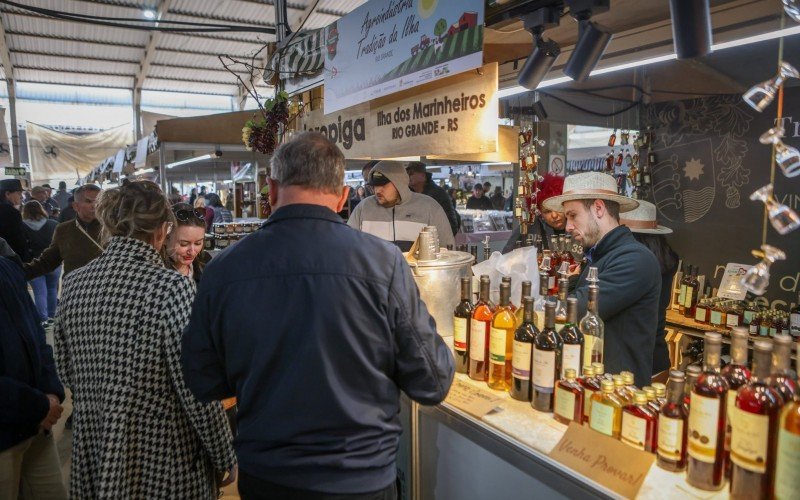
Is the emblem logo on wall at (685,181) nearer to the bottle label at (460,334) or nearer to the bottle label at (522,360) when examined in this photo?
the bottle label at (460,334)

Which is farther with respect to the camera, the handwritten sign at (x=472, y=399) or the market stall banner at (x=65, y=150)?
the market stall banner at (x=65, y=150)

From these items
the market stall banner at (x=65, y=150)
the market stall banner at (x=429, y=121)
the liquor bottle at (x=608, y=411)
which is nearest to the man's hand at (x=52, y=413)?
the market stall banner at (x=429, y=121)

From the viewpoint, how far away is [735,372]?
3.78 feet

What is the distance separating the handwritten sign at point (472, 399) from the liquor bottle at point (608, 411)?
36cm

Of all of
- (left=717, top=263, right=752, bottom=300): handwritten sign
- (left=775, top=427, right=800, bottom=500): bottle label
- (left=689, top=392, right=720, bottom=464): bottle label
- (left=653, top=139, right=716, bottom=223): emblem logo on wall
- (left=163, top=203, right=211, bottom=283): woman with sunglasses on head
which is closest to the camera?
(left=775, top=427, right=800, bottom=500): bottle label

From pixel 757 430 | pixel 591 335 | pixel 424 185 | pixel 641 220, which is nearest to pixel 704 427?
pixel 757 430

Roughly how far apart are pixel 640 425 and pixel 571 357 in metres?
0.28

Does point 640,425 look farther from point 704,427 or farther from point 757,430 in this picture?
point 757,430

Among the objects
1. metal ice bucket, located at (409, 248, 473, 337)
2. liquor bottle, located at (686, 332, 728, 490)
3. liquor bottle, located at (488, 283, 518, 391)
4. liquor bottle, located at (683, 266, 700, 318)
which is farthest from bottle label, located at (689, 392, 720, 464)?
liquor bottle, located at (683, 266, 700, 318)

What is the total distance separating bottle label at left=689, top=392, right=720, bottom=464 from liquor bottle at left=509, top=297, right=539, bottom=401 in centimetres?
51

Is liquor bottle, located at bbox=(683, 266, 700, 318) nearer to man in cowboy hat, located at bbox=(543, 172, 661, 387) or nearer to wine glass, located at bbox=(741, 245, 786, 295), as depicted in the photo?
man in cowboy hat, located at bbox=(543, 172, 661, 387)

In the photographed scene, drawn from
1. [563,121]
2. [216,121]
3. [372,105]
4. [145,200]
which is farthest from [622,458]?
[216,121]

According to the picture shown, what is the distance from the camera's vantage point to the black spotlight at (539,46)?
6.19 feet

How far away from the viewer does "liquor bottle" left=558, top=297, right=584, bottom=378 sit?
1.45 metres
